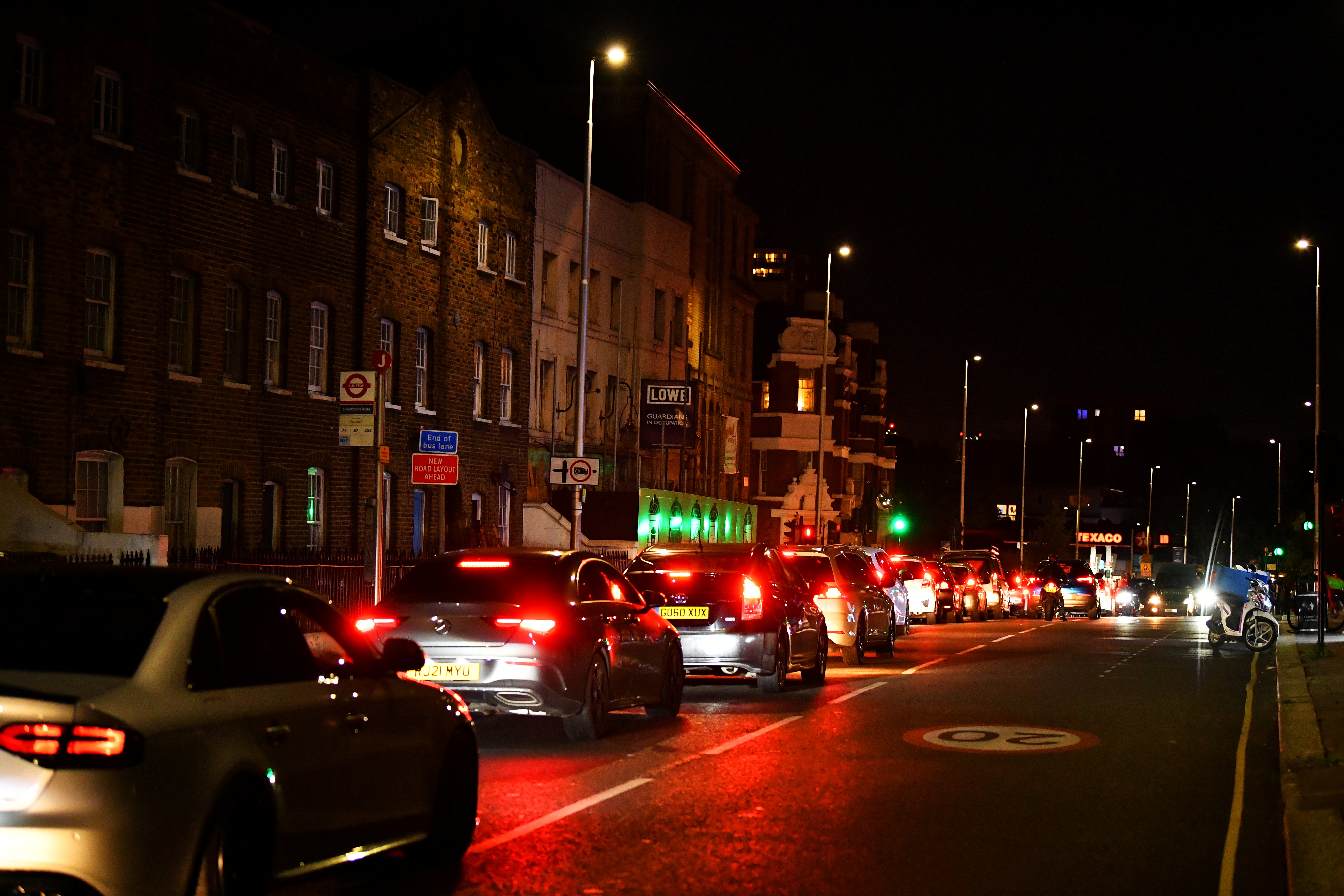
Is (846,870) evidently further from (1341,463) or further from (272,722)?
(1341,463)

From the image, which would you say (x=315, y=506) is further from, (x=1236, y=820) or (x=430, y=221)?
(x=1236, y=820)

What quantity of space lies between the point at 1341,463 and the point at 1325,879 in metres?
106

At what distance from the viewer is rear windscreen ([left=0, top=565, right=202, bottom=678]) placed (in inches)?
255

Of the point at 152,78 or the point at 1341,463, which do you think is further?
the point at 1341,463

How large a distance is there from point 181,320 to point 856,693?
15.7 m

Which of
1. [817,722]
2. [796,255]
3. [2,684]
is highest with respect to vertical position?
[796,255]

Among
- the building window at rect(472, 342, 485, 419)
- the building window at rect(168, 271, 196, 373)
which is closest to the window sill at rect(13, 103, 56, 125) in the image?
the building window at rect(168, 271, 196, 373)

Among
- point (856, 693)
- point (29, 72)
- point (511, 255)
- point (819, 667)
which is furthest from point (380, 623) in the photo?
point (511, 255)

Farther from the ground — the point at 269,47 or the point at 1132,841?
the point at 269,47

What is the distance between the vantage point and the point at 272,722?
704 cm

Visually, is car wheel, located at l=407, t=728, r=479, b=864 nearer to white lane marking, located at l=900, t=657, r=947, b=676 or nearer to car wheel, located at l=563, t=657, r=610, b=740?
car wheel, located at l=563, t=657, r=610, b=740

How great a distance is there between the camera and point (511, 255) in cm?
4306

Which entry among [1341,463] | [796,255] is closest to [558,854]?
[796,255]

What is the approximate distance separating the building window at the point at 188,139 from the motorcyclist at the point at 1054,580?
29057 millimetres
